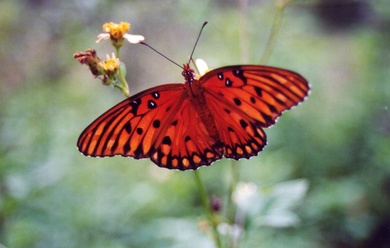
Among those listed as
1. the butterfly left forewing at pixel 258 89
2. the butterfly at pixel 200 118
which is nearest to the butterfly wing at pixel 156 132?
the butterfly at pixel 200 118

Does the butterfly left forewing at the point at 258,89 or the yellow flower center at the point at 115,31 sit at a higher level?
the yellow flower center at the point at 115,31

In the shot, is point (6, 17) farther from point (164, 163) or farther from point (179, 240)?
point (164, 163)

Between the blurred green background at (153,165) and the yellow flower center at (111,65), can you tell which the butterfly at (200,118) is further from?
the blurred green background at (153,165)

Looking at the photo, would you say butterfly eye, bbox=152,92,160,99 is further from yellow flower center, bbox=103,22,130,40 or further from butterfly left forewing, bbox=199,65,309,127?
yellow flower center, bbox=103,22,130,40

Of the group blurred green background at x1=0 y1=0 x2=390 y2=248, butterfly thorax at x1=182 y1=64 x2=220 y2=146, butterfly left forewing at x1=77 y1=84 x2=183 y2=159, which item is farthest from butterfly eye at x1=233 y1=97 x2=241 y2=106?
blurred green background at x1=0 y1=0 x2=390 y2=248

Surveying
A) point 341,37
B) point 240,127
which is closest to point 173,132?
point 240,127
